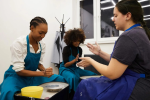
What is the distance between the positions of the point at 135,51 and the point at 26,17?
2186 millimetres

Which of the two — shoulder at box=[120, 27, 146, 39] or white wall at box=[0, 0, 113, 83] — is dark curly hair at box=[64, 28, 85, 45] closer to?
white wall at box=[0, 0, 113, 83]

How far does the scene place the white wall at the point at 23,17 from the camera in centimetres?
195

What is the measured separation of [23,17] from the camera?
7.41ft

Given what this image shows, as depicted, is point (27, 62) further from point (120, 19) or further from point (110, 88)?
point (120, 19)

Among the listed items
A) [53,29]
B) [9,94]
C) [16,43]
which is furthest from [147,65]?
[53,29]

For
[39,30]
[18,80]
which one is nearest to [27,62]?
[18,80]

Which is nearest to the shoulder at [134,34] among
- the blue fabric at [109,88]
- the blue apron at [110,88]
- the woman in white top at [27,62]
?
the blue apron at [110,88]

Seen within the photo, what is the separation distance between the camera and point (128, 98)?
0.70 metres

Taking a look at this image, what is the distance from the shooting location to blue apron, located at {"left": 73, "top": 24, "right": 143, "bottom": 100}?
72cm

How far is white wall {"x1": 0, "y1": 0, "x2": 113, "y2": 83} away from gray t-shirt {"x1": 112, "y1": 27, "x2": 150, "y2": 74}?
1.70 m

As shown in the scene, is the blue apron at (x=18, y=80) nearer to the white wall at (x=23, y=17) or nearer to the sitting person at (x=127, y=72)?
the sitting person at (x=127, y=72)

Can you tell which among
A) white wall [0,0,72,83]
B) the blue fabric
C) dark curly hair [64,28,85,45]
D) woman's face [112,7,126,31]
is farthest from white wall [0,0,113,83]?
the blue fabric

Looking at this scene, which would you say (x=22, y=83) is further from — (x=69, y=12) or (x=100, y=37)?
(x=69, y=12)

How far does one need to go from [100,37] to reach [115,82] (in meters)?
2.04
